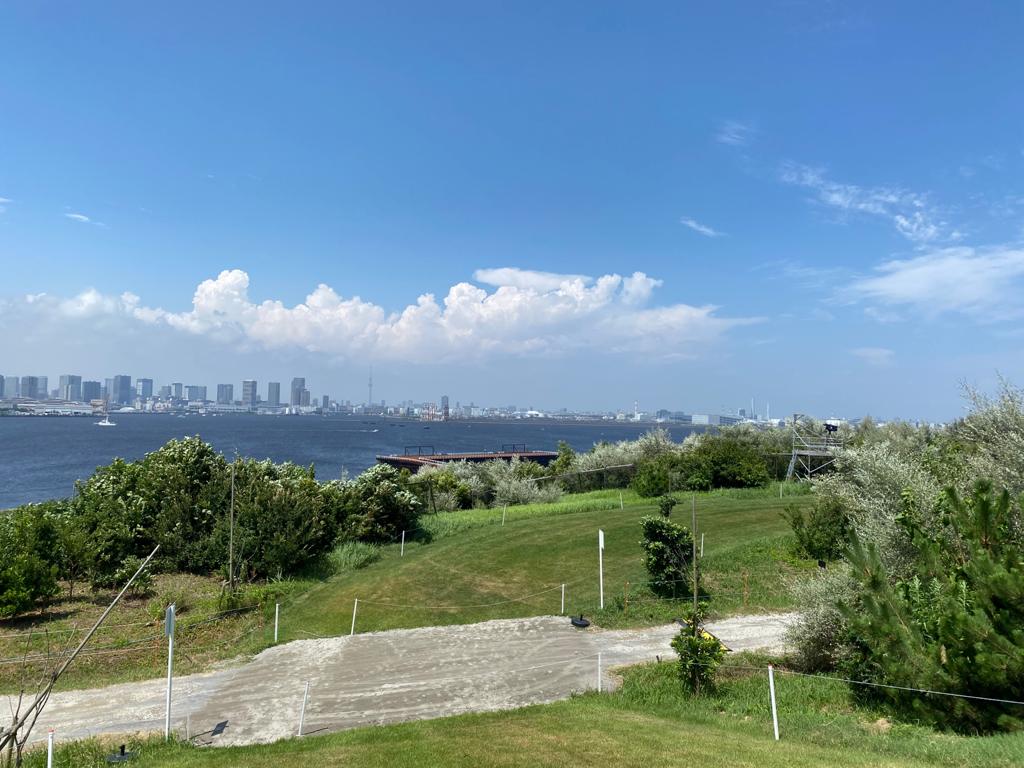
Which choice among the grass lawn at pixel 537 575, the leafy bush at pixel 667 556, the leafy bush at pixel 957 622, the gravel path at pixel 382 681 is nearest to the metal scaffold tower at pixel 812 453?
the grass lawn at pixel 537 575

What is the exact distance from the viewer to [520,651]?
17078 millimetres

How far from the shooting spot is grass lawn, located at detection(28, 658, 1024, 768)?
8.80 meters

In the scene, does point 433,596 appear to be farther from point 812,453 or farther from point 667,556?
point 812,453

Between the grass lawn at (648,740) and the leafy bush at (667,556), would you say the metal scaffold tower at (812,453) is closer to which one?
the leafy bush at (667,556)

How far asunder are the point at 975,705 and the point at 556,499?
34268 mm

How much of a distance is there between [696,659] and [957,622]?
5.16m

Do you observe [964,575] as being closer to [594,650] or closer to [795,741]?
[795,741]

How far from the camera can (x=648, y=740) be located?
9938 millimetres

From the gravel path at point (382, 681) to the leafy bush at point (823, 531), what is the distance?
16.2 ft

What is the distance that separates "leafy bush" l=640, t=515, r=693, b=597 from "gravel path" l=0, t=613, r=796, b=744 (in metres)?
2.42

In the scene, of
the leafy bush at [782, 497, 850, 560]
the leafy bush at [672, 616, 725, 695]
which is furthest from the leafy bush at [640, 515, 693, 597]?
the leafy bush at [672, 616, 725, 695]

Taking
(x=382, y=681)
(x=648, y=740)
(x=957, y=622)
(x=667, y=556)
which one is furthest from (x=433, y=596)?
(x=957, y=622)

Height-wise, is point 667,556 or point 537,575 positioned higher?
point 667,556

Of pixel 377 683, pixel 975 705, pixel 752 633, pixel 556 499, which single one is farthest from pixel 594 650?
pixel 556 499
